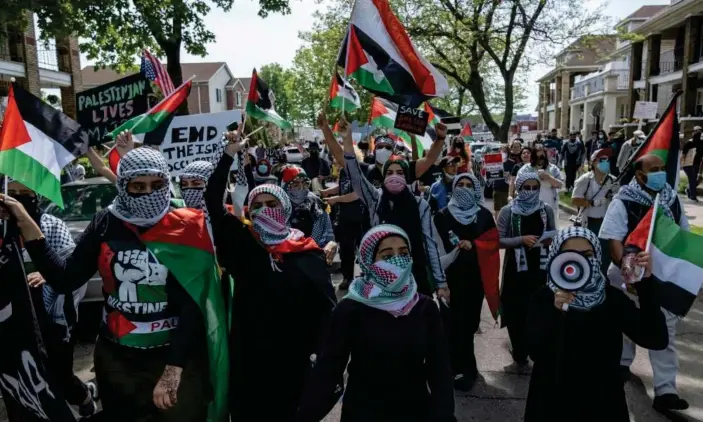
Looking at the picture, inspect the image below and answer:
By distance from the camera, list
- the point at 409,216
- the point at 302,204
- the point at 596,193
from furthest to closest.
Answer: the point at 596,193, the point at 302,204, the point at 409,216

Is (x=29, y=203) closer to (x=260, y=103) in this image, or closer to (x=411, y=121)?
(x=260, y=103)

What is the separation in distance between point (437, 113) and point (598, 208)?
12.0ft

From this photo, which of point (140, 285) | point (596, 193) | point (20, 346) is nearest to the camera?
point (140, 285)

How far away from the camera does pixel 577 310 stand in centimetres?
322

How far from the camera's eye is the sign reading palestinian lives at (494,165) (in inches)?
488

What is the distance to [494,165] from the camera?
12.5m

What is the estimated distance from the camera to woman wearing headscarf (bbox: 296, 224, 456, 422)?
9.13ft

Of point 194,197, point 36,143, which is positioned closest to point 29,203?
point 36,143

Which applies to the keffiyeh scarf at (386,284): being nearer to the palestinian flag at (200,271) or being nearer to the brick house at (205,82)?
the palestinian flag at (200,271)

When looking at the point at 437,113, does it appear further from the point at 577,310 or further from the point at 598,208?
the point at 577,310

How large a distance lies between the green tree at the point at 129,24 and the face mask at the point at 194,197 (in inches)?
244

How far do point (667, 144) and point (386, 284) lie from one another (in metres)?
3.09

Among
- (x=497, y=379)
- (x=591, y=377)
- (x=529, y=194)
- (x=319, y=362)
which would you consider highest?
(x=529, y=194)

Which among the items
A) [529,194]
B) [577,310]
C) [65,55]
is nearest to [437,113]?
[529,194]
